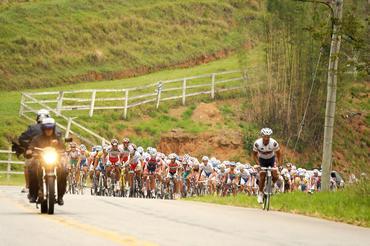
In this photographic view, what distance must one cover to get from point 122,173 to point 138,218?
1949 cm

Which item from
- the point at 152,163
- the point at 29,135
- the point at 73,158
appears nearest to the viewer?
the point at 29,135

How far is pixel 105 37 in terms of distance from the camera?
236ft

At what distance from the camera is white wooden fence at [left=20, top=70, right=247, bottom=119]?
51625 mm

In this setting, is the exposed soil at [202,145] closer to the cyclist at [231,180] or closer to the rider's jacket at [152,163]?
the cyclist at [231,180]

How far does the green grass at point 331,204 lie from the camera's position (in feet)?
64.6

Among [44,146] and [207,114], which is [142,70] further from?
[44,146]

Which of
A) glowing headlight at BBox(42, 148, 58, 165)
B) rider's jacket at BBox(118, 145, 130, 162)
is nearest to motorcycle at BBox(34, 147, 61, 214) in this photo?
glowing headlight at BBox(42, 148, 58, 165)

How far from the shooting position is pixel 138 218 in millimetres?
16906

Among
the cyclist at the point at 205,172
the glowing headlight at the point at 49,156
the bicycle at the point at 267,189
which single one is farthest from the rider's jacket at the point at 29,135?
the cyclist at the point at 205,172

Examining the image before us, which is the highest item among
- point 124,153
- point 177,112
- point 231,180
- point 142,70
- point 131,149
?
point 142,70

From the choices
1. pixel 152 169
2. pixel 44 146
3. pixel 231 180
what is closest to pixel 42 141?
pixel 44 146

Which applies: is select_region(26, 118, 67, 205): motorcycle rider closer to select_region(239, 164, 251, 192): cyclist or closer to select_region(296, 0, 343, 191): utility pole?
select_region(296, 0, 343, 191): utility pole

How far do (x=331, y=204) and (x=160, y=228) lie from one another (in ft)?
25.4

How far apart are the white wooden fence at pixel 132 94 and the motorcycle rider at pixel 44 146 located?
31.4 meters
